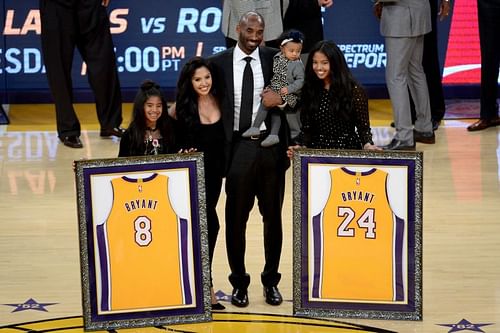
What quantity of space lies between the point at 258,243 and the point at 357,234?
1.67 metres

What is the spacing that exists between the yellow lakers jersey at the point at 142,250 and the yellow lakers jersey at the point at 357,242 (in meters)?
0.82

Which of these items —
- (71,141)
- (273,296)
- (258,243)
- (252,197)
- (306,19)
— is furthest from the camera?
(71,141)

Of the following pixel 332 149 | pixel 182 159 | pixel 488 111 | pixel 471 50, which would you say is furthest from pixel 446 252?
pixel 471 50

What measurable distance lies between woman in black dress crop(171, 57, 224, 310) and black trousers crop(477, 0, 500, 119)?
18.5 ft

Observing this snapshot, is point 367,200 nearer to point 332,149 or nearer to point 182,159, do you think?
point 332,149

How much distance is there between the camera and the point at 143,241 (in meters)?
7.14

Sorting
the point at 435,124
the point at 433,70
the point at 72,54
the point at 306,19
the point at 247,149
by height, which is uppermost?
the point at 306,19

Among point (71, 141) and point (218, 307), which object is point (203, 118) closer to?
point (218, 307)

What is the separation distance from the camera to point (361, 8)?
44.4 feet

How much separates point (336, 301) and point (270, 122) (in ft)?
3.64

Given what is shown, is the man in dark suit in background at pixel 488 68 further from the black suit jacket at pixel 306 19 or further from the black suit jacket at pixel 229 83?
the black suit jacket at pixel 229 83

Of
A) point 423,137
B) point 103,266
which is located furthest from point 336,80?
point 423,137

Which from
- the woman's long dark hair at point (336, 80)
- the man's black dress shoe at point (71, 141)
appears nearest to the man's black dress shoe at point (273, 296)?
the woman's long dark hair at point (336, 80)

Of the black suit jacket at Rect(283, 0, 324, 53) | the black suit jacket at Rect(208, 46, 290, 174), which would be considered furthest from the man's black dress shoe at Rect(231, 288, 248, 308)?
the black suit jacket at Rect(283, 0, 324, 53)
